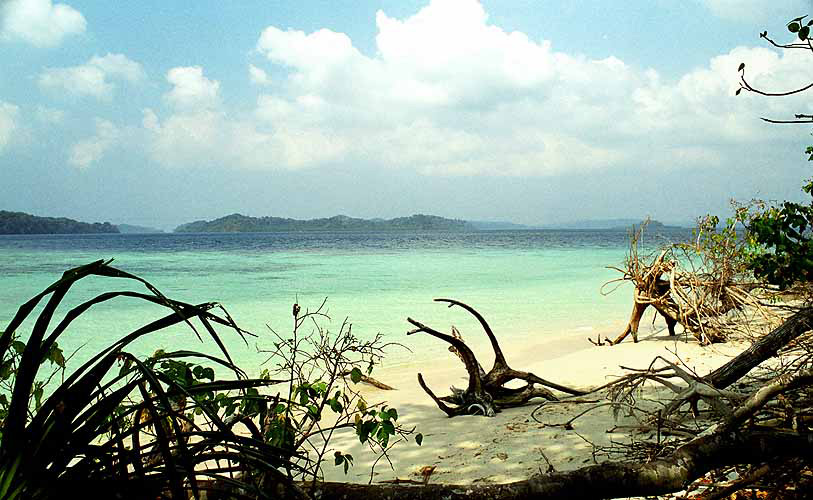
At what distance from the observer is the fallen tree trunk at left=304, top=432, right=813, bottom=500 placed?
165 cm

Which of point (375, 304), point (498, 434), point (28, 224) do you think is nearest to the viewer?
point (498, 434)

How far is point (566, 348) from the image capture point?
35.6 feet

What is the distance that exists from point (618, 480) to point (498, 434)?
330 cm

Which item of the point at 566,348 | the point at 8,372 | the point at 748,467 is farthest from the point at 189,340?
the point at 748,467

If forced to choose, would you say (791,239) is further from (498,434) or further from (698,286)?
(498,434)

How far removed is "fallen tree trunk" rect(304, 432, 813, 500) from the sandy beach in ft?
5.80

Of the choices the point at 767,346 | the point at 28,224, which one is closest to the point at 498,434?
the point at 767,346

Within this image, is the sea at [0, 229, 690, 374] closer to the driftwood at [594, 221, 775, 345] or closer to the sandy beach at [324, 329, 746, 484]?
the driftwood at [594, 221, 775, 345]

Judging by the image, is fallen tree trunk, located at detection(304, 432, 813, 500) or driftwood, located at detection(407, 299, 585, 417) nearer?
fallen tree trunk, located at detection(304, 432, 813, 500)

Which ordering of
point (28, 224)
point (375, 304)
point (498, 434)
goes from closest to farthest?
point (498, 434) → point (375, 304) → point (28, 224)

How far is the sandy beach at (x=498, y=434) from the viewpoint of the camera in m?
4.01

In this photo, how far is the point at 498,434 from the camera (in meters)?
4.86

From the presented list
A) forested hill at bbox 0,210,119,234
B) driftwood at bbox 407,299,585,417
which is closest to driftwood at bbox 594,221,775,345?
driftwood at bbox 407,299,585,417

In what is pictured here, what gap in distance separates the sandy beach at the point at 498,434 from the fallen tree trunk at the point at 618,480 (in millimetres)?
1768
